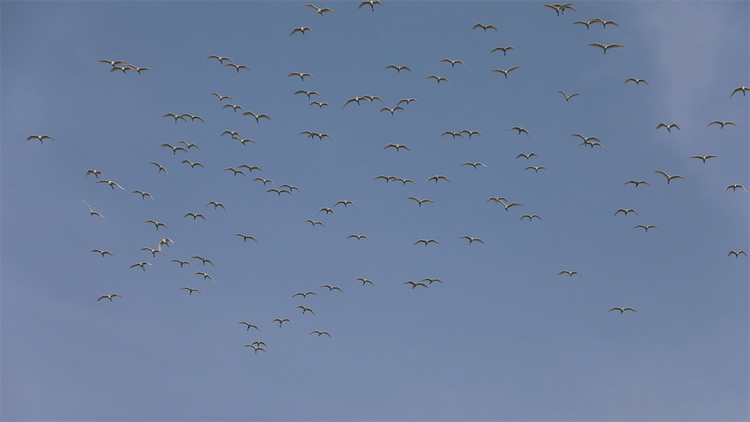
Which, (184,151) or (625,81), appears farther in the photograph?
(184,151)

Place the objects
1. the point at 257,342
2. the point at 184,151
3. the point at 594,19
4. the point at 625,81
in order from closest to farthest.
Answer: the point at 594,19
the point at 625,81
the point at 184,151
the point at 257,342

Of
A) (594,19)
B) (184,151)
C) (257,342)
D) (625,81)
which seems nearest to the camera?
(594,19)

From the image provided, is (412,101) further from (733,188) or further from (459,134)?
(733,188)

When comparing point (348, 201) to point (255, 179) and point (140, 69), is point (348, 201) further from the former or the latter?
point (140, 69)

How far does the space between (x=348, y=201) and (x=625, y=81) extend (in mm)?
53498

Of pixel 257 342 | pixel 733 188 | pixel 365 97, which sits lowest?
pixel 257 342

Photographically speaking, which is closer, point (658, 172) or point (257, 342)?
point (658, 172)

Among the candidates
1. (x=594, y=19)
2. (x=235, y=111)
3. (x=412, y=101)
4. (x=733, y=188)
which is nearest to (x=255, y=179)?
(x=235, y=111)

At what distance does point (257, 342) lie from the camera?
164125 millimetres

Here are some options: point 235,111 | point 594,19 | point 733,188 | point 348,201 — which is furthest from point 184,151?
point 733,188

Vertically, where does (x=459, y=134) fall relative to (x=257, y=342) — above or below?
above

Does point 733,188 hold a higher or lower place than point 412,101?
lower

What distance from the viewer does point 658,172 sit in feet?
461

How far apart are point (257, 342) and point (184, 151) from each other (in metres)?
40.3
